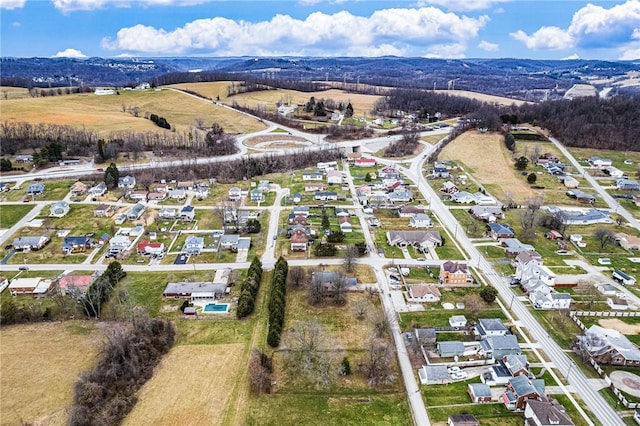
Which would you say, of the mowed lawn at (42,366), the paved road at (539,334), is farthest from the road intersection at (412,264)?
the mowed lawn at (42,366)

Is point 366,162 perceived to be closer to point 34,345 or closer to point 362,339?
point 362,339

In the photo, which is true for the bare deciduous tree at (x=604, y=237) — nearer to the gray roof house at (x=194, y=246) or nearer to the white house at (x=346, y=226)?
the white house at (x=346, y=226)

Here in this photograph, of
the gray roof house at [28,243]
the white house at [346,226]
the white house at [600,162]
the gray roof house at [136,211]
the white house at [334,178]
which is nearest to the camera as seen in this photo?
the gray roof house at [28,243]

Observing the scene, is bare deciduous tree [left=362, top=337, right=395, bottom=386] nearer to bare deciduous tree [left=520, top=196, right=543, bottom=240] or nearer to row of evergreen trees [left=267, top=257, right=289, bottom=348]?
row of evergreen trees [left=267, top=257, right=289, bottom=348]

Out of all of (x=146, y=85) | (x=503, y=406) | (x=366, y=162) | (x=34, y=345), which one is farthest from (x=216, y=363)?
(x=146, y=85)

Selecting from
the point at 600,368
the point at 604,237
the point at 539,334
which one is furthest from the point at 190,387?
the point at 604,237

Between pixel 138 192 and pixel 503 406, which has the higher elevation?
pixel 138 192

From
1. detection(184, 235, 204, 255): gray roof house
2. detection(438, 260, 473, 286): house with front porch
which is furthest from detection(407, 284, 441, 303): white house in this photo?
detection(184, 235, 204, 255): gray roof house
